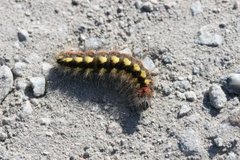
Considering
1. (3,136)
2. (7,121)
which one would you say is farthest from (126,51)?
(3,136)

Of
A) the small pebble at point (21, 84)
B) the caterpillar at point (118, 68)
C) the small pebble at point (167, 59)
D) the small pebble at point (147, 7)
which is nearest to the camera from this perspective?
the caterpillar at point (118, 68)

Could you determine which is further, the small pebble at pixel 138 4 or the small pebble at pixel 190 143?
the small pebble at pixel 138 4

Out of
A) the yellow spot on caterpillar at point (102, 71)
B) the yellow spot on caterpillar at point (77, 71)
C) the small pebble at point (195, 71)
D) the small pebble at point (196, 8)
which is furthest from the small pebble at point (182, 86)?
the yellow spot on caterpillar at point (77, 71)

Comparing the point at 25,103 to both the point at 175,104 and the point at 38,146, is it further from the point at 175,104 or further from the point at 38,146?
the point at 175,104

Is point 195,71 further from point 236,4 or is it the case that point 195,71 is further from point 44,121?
point 44,121

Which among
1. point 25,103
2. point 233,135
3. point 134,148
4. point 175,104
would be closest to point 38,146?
point 25,103

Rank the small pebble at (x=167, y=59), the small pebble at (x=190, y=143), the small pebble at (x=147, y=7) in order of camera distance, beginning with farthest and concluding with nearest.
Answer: the small pebble at (x=147, y=7) < the small pebble at (x=167, y=59) < the small pebble at (x=190, y=143)

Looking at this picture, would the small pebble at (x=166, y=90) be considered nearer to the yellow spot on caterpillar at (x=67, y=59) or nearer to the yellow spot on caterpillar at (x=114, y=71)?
the yellow spot on caterpillar at (x=114, y=71)

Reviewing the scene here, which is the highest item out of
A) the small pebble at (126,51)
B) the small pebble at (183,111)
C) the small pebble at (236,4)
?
the small pebble at (236,4)
